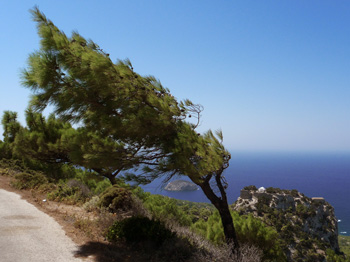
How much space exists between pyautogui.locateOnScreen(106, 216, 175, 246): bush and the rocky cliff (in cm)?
5078

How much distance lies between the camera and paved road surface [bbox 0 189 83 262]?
6.53 meters

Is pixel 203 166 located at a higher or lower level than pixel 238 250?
higher

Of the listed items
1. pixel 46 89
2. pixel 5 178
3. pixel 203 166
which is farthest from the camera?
pixel 5 178

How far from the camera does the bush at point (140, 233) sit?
8055 millimetres

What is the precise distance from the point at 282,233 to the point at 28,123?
2186 inches

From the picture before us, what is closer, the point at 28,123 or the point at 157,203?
the point at 157,203

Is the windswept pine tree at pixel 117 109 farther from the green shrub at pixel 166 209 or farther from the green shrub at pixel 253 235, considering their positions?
the green shrub at pixel 166 209

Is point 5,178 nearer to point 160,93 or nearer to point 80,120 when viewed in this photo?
point 80,120

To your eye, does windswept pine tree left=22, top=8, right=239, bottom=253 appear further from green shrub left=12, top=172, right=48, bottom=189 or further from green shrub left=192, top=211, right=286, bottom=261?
green shrub left=12, top=172, right=48, bottom=189

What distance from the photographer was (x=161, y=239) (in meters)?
8.08

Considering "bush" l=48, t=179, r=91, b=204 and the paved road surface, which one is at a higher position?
"bush" l=48, t=179, r=91, b=204

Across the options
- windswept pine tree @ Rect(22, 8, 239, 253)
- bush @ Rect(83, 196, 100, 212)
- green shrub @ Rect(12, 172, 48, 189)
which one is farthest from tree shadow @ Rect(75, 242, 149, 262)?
green shrub @ Rect(12, 172, 48, 189)

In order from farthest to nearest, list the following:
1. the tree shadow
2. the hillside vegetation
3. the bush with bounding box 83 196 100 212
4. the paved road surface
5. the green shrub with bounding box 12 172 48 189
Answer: the green shrub with bounding box 12 172 48 189 < the bush with bounding box 83 196 100 212 < the hillside vegetation < the tree shadow < the paved road surface

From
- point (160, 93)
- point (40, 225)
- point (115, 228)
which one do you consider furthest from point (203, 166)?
point (40, 225)
